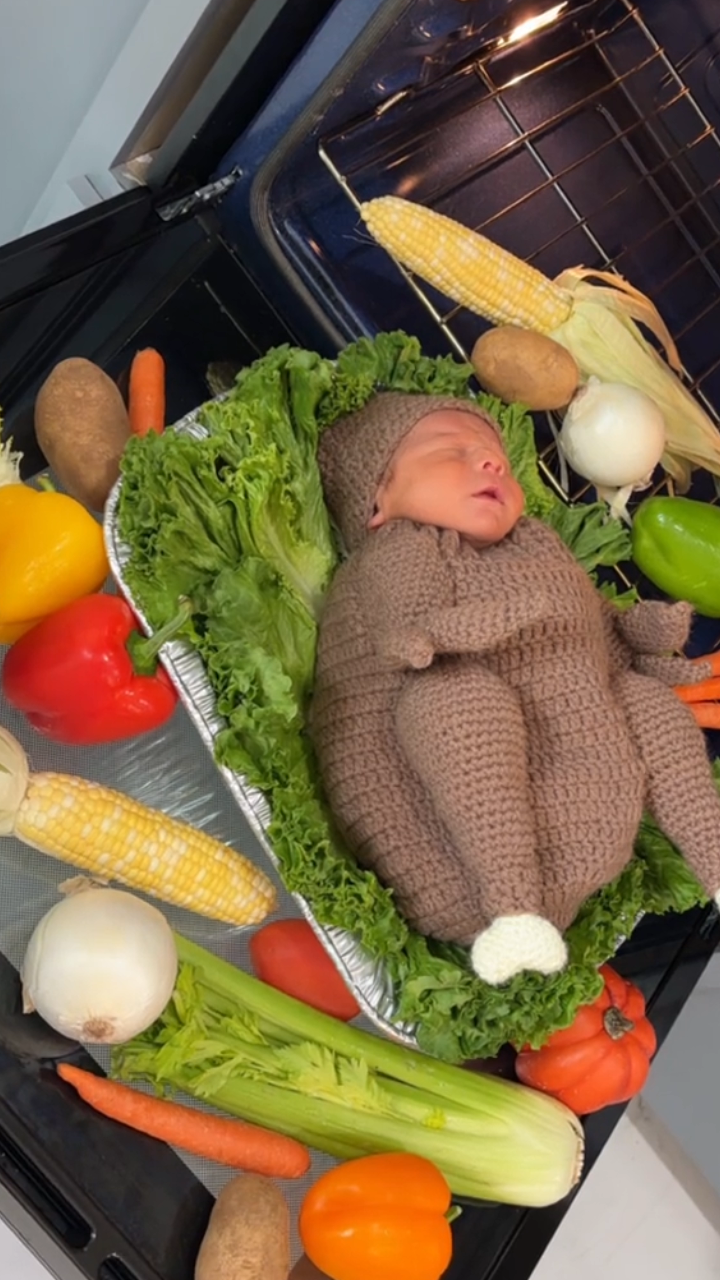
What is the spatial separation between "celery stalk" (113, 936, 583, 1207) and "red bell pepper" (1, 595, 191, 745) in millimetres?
212

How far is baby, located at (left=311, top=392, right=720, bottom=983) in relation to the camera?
0.90m

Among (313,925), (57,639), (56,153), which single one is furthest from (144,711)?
(56,153)

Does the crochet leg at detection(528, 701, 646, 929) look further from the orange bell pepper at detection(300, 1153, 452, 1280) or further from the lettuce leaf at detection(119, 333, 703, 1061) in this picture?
the orange bell pepper at detection(300, 1153, 452, 1280)

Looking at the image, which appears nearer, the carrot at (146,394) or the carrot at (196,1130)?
the carrot at (196,1130)

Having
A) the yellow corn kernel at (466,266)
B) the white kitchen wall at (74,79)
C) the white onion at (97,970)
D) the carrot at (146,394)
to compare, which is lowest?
the white onion at (97,970)

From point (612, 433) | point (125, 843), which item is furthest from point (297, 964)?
point (612, 433)

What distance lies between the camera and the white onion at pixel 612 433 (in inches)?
49.0

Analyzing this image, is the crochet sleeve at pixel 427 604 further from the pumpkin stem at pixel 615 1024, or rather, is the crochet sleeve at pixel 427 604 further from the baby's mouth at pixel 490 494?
the pumpkin stem at pixel 615 1024

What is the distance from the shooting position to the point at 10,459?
40.0 inches

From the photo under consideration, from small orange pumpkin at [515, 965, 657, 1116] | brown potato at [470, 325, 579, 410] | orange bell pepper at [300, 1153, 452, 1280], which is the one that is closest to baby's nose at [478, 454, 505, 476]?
brown potato at [470, 325, 579, 410]

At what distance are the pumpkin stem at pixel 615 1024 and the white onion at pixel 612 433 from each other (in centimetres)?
58

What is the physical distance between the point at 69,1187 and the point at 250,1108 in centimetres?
18

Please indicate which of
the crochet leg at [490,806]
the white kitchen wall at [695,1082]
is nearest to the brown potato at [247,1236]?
the crochet leg at [490,806]

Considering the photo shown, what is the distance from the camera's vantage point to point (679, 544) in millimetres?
1270
